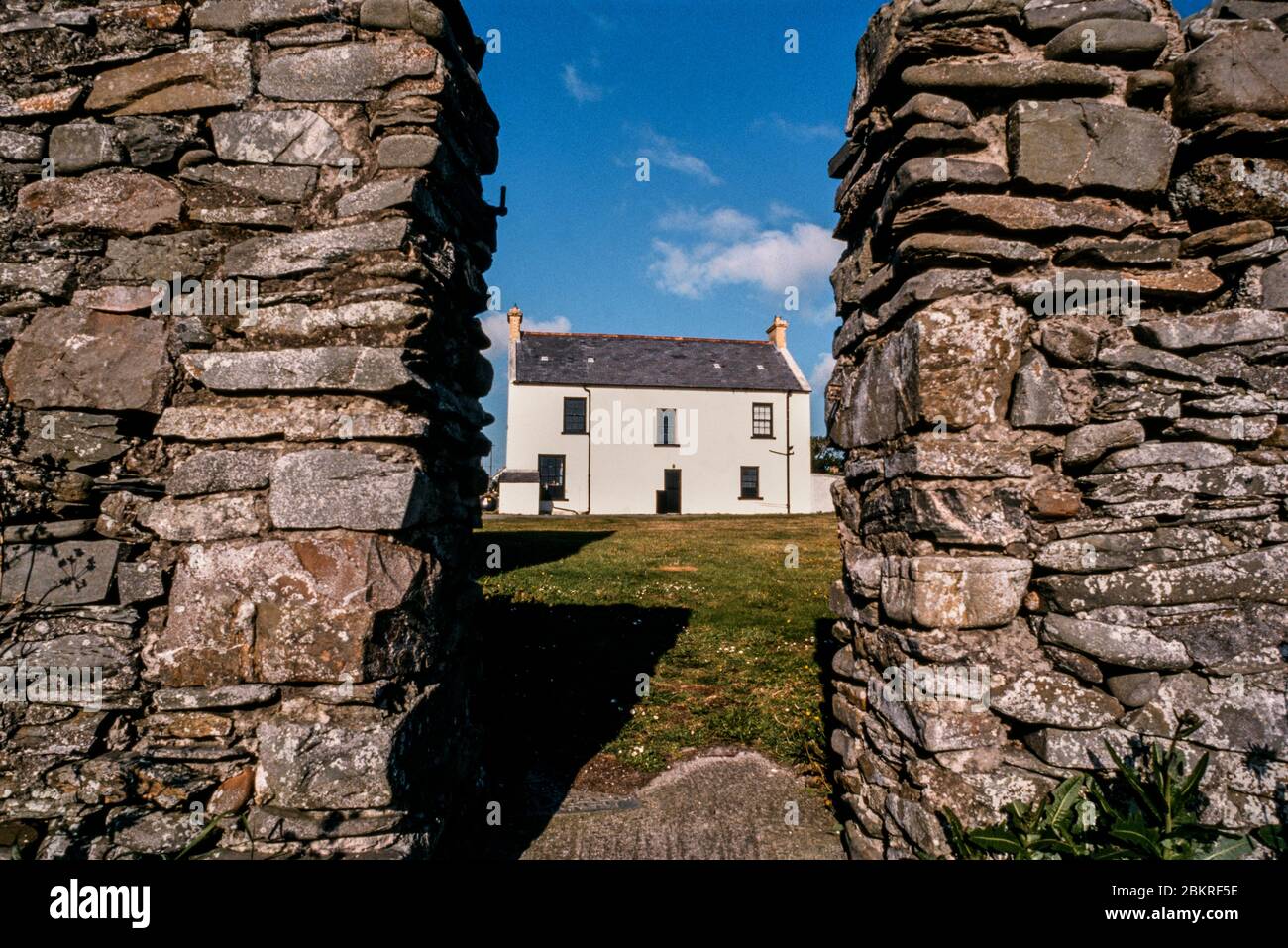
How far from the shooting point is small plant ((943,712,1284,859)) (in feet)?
7.84

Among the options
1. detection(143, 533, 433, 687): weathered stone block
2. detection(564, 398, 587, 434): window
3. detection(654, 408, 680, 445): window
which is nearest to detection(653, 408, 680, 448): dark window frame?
detection(654, 408, 680, 445): window

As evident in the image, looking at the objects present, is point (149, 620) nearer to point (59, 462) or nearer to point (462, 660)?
point (59, 462)

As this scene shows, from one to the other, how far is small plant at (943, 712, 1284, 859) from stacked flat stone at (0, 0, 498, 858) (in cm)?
242

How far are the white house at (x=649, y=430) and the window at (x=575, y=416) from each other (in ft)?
0.16

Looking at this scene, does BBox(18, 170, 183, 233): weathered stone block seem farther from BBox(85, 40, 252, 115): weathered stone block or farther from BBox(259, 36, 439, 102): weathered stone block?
BBox(259, 36, 439, 102): weathered stone block

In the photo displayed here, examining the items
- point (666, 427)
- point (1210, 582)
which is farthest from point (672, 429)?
point (1210, 582)

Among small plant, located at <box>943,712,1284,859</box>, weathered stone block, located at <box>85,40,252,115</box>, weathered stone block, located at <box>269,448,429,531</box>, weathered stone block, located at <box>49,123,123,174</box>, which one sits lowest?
small plant, located at <box>943,712,1284,859</box>

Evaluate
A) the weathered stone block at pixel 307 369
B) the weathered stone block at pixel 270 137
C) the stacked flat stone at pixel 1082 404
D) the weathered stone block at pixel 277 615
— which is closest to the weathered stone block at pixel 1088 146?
the stacked flat stone at pixel 1082 404

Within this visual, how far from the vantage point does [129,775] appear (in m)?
2.72

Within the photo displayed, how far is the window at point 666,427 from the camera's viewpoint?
33.2 metres

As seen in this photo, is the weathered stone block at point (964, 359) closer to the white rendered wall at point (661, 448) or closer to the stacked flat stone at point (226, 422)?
the stacked flat stone at point (226, 422)

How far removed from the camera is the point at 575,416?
106 feet
